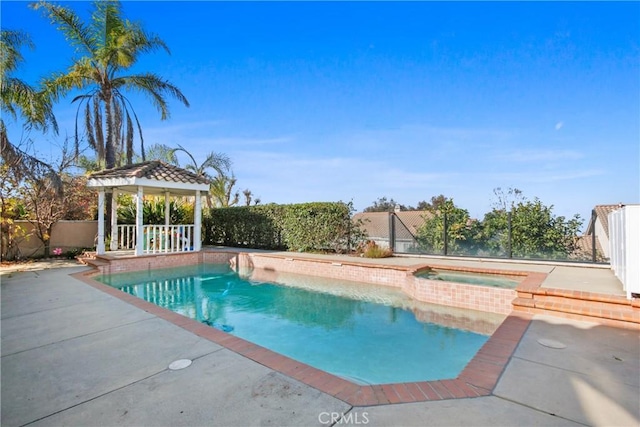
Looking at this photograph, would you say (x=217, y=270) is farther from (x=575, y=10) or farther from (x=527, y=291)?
(x=575, y=10)

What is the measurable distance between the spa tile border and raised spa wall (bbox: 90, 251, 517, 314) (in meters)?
2.26

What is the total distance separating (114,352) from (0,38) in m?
11.7

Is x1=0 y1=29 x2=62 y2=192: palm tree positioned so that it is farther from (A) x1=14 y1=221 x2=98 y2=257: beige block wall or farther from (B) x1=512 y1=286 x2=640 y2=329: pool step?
(B) x1=512 y1=286 x2=640 y2=329: pool step

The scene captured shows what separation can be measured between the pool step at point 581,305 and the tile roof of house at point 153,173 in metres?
11.5

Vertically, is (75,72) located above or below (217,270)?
above

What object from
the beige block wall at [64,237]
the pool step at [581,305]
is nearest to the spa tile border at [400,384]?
the pool step at [581,305]

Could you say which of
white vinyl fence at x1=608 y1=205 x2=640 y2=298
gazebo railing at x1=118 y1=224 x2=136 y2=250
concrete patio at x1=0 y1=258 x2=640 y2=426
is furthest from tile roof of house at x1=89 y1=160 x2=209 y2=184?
white vinyl fence at x1=608 y1=205 x2=640 y2=298

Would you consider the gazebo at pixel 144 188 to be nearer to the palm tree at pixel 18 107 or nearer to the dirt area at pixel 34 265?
the dirt area at pixel 34 265

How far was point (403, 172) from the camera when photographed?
23219mm

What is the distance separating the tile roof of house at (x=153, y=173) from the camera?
36.4ft

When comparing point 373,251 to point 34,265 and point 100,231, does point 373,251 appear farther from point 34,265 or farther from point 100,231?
point 34,265

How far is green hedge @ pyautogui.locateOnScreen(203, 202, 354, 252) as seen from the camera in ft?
42.0

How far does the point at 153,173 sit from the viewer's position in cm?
1149

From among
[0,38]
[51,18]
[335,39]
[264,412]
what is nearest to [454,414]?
[264,412]
